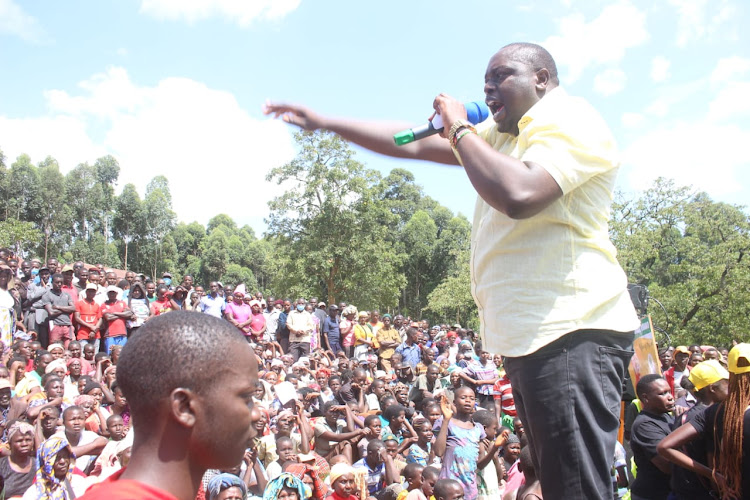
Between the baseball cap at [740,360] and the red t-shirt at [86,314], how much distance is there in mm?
8452

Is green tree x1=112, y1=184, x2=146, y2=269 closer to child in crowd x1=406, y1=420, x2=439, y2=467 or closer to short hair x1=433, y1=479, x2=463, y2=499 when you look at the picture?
child in crowd x1=406, y1=420, x2=439, y2=467

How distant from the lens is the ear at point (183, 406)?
1.33 meters

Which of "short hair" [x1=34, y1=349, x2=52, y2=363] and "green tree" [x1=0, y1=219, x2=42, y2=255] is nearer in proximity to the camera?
"short hair" [x1=34, y1=349, x2=52, y2=363]

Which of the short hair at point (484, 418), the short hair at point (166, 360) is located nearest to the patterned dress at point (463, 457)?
the short hair at point (484, 418)

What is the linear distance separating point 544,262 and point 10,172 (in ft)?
121

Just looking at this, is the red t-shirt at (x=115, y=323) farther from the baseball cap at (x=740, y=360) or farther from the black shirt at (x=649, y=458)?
the baseball cap at (x=740, y=360)

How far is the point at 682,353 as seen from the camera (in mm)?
9312

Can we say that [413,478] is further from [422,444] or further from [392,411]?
[392,411]

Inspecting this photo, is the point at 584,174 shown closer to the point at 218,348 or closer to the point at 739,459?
the point at 218,348

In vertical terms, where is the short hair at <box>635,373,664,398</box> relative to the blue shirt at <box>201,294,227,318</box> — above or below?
above

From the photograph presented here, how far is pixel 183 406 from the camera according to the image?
1.34 metres

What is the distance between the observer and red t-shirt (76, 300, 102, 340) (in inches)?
357

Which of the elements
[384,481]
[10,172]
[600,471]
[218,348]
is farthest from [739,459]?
[10,172]

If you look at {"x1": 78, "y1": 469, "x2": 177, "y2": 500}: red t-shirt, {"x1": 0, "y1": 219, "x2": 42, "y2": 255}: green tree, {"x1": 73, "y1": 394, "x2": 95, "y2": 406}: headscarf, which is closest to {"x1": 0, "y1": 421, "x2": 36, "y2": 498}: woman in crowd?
{"x1": 73, "y1": 394, "x2": 95, "y2": 406}: headscarf
